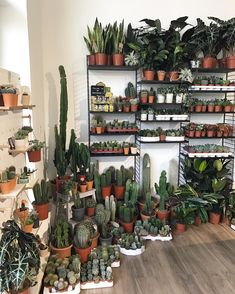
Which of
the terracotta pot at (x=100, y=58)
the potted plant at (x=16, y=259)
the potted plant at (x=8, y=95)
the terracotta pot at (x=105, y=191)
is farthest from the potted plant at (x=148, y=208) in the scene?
the potted plant at (x=8, y=95)

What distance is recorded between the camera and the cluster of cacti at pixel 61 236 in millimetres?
2447

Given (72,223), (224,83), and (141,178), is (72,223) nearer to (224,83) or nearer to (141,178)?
(141,178)

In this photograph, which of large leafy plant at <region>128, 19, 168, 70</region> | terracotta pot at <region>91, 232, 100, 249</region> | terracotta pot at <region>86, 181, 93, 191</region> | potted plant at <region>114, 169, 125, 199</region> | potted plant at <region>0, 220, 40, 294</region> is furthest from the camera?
potted plant at <region>114, 169, 125, 199</region>

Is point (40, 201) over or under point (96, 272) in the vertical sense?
over

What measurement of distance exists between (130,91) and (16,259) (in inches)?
91.4

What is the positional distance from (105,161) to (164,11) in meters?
2.05

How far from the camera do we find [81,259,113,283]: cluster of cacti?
7.40 feet

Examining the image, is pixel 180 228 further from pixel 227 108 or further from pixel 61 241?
pixel 227 108

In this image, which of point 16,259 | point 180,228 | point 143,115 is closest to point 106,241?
point 180,228

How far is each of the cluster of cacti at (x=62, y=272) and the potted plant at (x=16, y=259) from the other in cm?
49

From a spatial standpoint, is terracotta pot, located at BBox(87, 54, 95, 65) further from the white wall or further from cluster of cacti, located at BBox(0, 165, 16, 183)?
cluster of cacti, located at BBox(0, 165, 16, 183)

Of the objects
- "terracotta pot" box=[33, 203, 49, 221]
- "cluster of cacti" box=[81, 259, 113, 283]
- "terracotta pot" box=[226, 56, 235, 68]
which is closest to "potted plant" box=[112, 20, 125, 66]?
"terracotta pot" box=[226, 56, 235, 68]

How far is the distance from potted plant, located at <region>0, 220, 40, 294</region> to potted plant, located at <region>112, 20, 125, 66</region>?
2196 millimetres

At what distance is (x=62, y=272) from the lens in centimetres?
216
